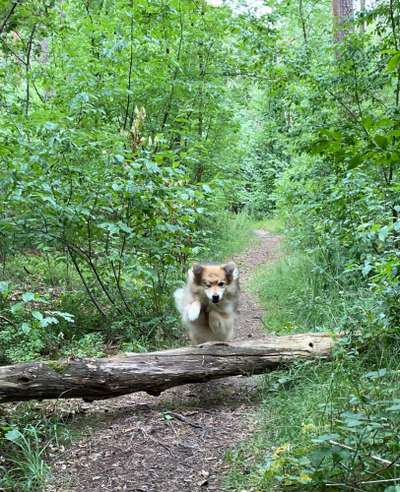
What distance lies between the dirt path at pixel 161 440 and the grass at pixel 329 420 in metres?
0.22

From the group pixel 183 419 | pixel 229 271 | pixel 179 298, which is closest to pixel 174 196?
pixel 229 271

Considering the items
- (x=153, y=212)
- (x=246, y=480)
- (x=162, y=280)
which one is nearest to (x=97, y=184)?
(x=153, y=212)

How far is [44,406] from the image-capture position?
13.8 feet

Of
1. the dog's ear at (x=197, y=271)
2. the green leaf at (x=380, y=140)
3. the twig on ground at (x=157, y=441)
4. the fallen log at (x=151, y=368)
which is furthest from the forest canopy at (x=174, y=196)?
the twig on ground at (x=157, y=441)

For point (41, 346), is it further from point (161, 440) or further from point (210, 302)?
point (161, 440)

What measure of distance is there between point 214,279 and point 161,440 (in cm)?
187

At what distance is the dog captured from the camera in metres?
5.24

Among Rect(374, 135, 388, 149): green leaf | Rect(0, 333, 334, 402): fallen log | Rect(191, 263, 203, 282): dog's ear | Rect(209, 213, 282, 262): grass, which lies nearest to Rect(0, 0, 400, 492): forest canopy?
Rect(374, 135, 388, 149): green leaf

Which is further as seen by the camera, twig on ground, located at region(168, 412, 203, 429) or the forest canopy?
twig on ground, located at region(168, 412, 203, 429)

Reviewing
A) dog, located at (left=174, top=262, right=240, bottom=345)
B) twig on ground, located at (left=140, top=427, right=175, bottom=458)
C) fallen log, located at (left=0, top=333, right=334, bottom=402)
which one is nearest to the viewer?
twig on ground, located at (left=140, top=427, right=175, bottom=458)

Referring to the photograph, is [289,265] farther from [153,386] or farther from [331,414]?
[331,414]

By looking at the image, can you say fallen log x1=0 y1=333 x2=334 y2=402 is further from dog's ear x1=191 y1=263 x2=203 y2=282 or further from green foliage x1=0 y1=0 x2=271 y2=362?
dog's ear x1=191 y1=263 x2=203 y2=282

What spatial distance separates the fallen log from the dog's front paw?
0.45 metres

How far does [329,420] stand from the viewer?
10.1ft
